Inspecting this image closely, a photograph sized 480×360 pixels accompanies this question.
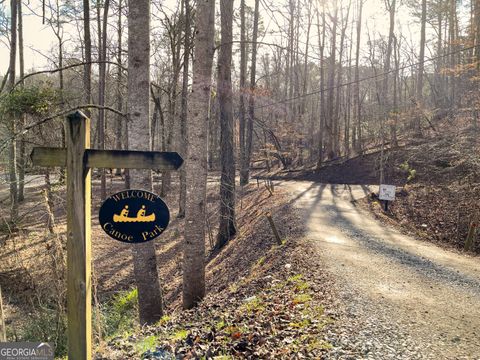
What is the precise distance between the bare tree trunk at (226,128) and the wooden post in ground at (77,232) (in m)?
7.39

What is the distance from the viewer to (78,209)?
10.2ft

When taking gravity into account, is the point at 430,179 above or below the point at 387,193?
above

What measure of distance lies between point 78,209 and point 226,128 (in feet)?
28.2

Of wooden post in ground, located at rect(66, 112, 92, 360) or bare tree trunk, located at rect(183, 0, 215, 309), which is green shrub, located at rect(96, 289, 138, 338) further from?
wooden post in ground, located at rect(66, 112, 92, 360)

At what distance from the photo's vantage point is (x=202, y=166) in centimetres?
662

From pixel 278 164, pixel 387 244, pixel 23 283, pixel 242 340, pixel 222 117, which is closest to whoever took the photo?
pixel 242 340

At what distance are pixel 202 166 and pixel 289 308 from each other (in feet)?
9.04

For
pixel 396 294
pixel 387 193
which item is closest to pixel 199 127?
pixel 396 294

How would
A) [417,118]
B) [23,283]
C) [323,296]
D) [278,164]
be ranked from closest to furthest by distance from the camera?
[323,296], [23,283], [417,118], [278,164]

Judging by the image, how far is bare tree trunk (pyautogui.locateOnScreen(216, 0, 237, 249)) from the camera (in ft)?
35.6

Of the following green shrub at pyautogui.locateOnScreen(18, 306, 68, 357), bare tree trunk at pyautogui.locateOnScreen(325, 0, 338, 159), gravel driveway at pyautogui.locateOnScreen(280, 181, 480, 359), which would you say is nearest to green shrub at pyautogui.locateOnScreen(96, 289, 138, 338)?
green shrub at pyautogui.locateOnScreen(18, 306, 68, 357)

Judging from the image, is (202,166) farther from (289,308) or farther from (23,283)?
(23,283)

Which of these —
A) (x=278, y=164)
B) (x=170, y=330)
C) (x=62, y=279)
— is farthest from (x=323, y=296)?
(x=278, y=164)

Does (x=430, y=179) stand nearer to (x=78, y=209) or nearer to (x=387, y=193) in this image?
(x=387, y=193)
